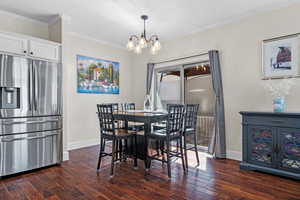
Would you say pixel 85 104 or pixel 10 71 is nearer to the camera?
pixel 10 71

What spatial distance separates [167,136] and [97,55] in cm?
309

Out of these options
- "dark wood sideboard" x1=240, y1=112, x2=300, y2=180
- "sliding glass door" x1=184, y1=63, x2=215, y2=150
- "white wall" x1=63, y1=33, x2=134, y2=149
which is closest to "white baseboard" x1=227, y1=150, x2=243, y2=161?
"dark wood sideboard" x1=240, y1=112, x2=300, y2=180

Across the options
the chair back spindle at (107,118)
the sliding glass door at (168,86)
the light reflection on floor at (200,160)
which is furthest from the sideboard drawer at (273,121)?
the chair back spindle at (107,118)

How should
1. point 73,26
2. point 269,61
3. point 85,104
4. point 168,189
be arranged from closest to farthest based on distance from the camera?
point 168,189, point 269,61, point 73,26, point 85,104

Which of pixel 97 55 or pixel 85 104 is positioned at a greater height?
pixel 97 55

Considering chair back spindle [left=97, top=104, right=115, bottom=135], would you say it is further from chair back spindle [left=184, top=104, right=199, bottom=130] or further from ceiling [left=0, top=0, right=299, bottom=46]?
ceiling [left=0, top=0, right=299, bottom=46]

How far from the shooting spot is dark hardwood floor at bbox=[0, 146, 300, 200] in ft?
7.29

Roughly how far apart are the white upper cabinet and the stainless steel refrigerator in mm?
128

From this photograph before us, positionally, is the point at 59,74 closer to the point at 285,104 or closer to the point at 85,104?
the point at 85,104

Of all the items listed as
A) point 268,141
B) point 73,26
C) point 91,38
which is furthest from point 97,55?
point 268,141

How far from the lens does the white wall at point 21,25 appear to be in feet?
10.9

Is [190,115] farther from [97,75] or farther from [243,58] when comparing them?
[97,75]

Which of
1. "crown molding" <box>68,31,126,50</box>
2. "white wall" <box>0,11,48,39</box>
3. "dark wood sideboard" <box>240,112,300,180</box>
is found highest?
"crown molding" <box>68,31,126,50</box>

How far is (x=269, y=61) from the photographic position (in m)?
3.21
